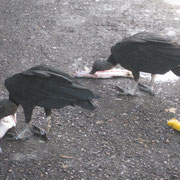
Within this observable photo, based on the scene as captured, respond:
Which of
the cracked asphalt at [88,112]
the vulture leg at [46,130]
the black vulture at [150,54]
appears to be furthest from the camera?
the black vulture at [150,54]

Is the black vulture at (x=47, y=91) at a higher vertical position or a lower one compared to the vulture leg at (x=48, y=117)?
higher

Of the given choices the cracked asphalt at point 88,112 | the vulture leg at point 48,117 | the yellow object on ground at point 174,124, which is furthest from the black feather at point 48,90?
the yellow object on ground at point 174,124

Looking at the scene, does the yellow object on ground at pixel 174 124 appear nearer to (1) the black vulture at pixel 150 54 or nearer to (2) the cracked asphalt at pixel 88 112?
(2) the cracked asphalt at pixel 88 112

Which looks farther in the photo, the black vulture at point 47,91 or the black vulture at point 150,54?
the black vulture at point 150,54

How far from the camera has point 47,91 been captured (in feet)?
13.9

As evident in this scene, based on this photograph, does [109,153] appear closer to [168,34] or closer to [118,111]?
[118,111]

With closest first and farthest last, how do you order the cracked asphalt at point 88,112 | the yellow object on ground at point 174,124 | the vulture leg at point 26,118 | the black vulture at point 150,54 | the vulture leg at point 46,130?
the cracked asphalt at point 88,112
the vulture leg at point 26,118
the vulture leg at point 46,130
the yellow object on ground at point 174,124
the black vulture at point 150,54

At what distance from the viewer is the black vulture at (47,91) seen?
165 inches

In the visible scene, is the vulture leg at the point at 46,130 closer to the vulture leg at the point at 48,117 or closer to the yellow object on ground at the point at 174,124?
the vulture leg at the point at 48,117

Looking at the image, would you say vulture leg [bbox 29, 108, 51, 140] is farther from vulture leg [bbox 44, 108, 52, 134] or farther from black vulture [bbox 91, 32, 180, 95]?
black vulture [bbox 91, 32, 180, 95]

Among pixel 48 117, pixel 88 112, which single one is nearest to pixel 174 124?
pixel 88 112

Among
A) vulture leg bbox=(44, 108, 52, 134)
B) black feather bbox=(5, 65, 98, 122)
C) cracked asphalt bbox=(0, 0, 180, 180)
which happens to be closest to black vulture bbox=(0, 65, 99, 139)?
black feather bbox=(5, 65, 98, 122)

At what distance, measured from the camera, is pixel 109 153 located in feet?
14.3

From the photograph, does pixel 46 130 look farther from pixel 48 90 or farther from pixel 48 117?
pixel 48 90
